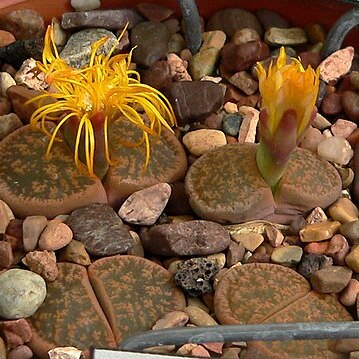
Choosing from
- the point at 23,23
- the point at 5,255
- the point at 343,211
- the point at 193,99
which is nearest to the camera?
the point at 5,255

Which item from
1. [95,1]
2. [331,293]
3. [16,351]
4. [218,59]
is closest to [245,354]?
[331,293]

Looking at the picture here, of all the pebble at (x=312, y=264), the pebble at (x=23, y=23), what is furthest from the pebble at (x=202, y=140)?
the pebble at (x=23, y=23)

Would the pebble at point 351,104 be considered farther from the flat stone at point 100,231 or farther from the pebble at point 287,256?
the flat stone at point 100,231

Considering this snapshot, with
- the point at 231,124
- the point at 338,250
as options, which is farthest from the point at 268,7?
the point at 338,250

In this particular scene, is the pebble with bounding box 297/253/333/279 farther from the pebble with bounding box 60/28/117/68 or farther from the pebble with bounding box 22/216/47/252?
the pebble with bounding box 60/28/117/68

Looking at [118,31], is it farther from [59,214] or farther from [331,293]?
[331,293]

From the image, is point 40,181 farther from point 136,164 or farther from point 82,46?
point 82,46
